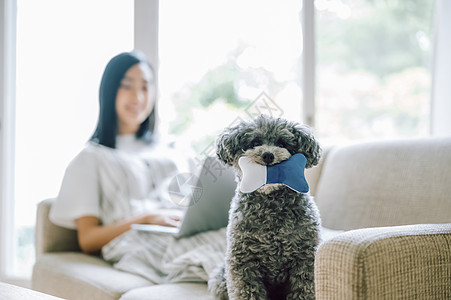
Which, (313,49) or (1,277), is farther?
(1,277)

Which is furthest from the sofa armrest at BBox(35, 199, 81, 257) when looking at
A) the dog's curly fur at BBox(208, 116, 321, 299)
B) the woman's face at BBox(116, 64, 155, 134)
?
the dog's curly fur at BBox(208, 116, 321, 299)

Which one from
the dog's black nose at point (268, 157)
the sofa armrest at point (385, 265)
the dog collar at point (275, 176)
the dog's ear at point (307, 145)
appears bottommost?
the sofa armrest at point (385, 265)

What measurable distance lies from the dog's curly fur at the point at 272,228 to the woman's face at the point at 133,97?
1.22 metres

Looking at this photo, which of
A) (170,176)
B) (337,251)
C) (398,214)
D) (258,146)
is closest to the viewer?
(337,251)

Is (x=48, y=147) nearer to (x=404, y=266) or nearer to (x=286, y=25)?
(x=286, y=25)

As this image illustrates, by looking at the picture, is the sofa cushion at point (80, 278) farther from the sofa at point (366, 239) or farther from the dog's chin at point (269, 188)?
the dog's chin at point (269, 188)

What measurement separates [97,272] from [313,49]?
174 cm

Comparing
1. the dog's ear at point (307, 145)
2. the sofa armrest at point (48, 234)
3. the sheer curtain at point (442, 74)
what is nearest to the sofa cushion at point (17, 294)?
the dog's ear at point (307, 145)

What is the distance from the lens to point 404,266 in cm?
70

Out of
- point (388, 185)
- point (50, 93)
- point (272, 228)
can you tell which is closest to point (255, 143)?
point (272, 228)

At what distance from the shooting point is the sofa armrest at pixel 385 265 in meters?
0.65

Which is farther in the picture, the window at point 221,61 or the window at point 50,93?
the window at point 50,93

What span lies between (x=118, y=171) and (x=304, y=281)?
1.15 m

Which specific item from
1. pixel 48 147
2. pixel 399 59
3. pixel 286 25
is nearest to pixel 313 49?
pixel 286 25
